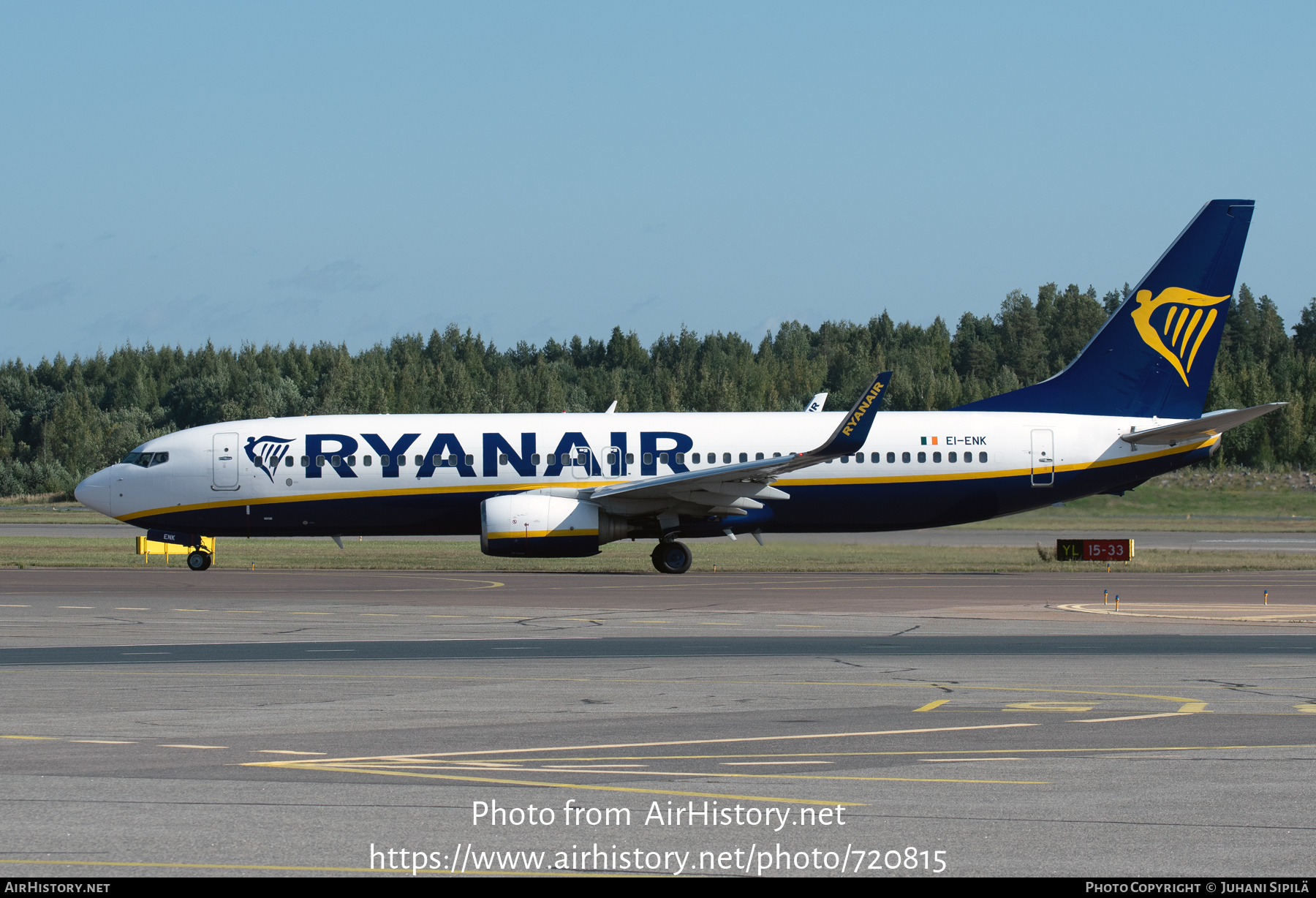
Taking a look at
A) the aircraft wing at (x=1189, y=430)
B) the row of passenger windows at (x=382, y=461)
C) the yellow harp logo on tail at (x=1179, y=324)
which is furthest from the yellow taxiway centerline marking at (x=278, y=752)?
the yellow harp logo on tail at (x=1179, y=324)

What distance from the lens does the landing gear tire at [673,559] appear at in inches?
1289

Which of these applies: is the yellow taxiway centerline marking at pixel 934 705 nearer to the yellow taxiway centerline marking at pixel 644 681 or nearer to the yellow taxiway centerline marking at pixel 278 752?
the yellow taxiway centerline marking at pixel 644 681

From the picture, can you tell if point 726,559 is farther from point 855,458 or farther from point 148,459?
point 148,459

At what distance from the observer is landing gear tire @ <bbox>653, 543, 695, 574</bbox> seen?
32.8m

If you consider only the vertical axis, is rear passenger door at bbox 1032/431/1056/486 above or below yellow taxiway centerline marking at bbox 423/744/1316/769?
above

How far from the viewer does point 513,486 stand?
1303 inches

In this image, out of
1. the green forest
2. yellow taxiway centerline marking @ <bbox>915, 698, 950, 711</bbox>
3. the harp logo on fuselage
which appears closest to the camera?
yellow taxiway centerline marking @ <bbox>915, 698, 950, 711</bbox>

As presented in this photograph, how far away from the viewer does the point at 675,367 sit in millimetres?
191750

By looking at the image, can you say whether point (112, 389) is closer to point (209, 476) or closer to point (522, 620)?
point (209, 476)

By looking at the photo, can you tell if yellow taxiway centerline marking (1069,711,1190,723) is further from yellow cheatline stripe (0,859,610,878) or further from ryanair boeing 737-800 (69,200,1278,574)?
ryanair boeing 737-800 (69,200,1278,574)

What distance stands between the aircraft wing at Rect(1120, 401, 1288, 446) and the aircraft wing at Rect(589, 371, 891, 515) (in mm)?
7892

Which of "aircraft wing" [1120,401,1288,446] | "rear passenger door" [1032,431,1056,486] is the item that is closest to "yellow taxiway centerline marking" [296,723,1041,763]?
"aircraft wing" [1120,401,1288,446]

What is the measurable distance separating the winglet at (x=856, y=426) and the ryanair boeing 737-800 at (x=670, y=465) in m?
3.11

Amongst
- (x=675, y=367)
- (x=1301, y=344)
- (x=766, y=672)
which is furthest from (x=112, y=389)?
(x=766, y=672)
